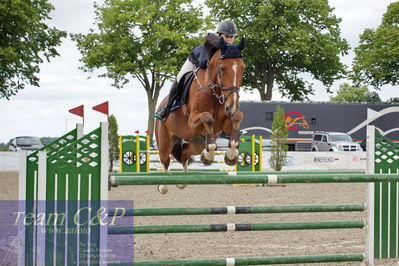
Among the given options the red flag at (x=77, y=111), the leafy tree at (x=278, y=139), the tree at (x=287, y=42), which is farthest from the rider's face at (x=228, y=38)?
the tree at (x=287, y=42)

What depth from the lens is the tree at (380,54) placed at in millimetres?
32531

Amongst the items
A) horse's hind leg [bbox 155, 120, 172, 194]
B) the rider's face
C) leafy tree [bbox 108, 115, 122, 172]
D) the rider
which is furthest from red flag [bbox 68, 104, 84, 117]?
leafy tree [bbox 108, 115, 122, 172]

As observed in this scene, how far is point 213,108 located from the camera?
463 cm

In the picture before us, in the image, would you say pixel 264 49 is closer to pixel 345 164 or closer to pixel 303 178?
pixel 345 164

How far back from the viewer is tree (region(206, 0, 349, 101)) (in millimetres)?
31734

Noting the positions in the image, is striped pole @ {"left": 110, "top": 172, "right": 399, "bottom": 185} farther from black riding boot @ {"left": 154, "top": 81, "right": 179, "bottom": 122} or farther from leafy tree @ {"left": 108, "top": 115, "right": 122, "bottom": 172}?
leafy tree @ {"left": 108, "top": 115, "right": 122, "bottom": 172}

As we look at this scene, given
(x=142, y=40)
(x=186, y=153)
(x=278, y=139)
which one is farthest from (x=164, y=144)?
(x=142, y=40)

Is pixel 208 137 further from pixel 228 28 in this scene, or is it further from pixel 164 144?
pixel 164 144

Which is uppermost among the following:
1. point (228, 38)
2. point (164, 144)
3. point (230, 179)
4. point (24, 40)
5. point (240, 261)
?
point (24, 40)

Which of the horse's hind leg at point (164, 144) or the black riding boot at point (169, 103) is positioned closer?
the black riding boot at point (169, 103)

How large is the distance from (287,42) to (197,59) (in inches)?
1101

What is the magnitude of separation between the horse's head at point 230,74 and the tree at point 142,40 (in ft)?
76.0

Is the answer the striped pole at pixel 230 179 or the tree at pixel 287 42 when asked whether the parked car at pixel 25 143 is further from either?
the striped pole at pixel 230 179

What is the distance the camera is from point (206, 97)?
15.1 ft
